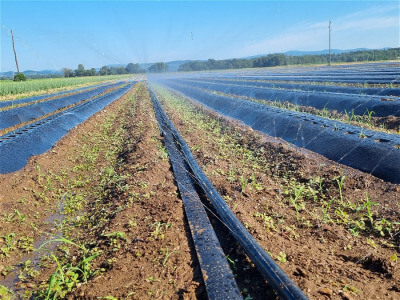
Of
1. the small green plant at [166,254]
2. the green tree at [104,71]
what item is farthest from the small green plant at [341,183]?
the green tree at [104,71]

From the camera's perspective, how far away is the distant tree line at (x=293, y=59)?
2010 inches

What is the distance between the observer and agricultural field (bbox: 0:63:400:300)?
2.19 metres

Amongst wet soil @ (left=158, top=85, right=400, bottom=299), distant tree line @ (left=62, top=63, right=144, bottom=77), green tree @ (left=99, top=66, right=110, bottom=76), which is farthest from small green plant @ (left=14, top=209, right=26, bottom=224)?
green tree @ (left=99, top=66, right=110, bottom=76)

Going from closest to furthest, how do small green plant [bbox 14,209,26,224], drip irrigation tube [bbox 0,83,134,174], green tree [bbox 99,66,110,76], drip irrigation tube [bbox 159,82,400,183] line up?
small green plant [bbox 14,209,26,224], drip irrigation tube [bbox 159,82,400,183], drip irrigation tube [bbox 0,83,134,174], green tree [bbox 99,66,110,76]

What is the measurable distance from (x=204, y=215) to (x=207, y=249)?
0.61 m

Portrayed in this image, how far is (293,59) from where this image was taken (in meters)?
64.7

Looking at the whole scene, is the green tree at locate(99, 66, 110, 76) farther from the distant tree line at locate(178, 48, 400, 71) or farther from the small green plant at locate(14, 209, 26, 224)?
the small green plant at locate(14, 209, 26, 224)

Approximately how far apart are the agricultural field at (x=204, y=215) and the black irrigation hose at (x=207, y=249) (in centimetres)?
1

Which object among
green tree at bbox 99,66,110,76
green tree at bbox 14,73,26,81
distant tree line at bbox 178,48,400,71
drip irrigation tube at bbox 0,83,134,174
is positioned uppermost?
green tree at bbox 99,66,110,76

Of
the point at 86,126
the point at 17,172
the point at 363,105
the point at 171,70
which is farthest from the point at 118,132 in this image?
the point at 171,70

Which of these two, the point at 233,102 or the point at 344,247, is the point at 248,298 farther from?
the point at 233,102

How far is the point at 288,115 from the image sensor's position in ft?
24.3

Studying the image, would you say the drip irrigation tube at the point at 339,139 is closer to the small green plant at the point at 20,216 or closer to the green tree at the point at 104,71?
the small green plant at the point at 20,216

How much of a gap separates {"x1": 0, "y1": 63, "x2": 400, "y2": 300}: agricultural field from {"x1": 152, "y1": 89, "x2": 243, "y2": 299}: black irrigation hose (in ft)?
0.04
